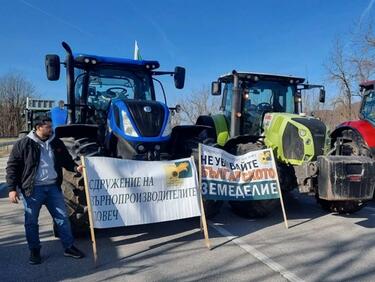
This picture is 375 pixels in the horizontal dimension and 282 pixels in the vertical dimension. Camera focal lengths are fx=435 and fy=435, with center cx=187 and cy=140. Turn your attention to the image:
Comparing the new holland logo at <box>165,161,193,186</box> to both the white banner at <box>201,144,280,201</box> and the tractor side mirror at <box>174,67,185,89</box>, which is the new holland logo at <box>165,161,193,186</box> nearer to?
the white banner at <box>201,144,280,201</box>

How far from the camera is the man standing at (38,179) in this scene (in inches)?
209

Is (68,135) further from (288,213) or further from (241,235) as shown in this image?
(288,213)

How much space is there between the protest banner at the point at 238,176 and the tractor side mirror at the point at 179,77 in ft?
7.10

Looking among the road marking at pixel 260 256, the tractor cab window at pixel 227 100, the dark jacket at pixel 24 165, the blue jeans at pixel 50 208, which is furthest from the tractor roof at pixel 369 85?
the dark jacket at pixel 24 165

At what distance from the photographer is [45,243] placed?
20.2ft

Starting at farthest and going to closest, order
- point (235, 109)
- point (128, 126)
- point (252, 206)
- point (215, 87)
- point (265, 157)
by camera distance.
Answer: point (215, 87)
point (235, 109)
point (252, 206)
point (265, 157)
point (128, 126)

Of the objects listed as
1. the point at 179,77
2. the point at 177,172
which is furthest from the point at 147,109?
the point at 179,77

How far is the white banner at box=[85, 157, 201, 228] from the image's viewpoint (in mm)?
5695

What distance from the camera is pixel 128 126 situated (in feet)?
21.6

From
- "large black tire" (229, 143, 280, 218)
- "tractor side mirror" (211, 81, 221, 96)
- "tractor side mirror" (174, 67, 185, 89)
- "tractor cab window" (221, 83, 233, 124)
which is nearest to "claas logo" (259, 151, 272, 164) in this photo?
"large black tire" (229, 143, 280, 218)

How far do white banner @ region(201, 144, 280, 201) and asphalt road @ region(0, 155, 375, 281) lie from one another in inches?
22.3

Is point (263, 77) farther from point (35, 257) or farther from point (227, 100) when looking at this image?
point (35, 257)

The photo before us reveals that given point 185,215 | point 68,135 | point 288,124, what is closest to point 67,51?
point 68,135

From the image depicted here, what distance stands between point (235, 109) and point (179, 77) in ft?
4.31
